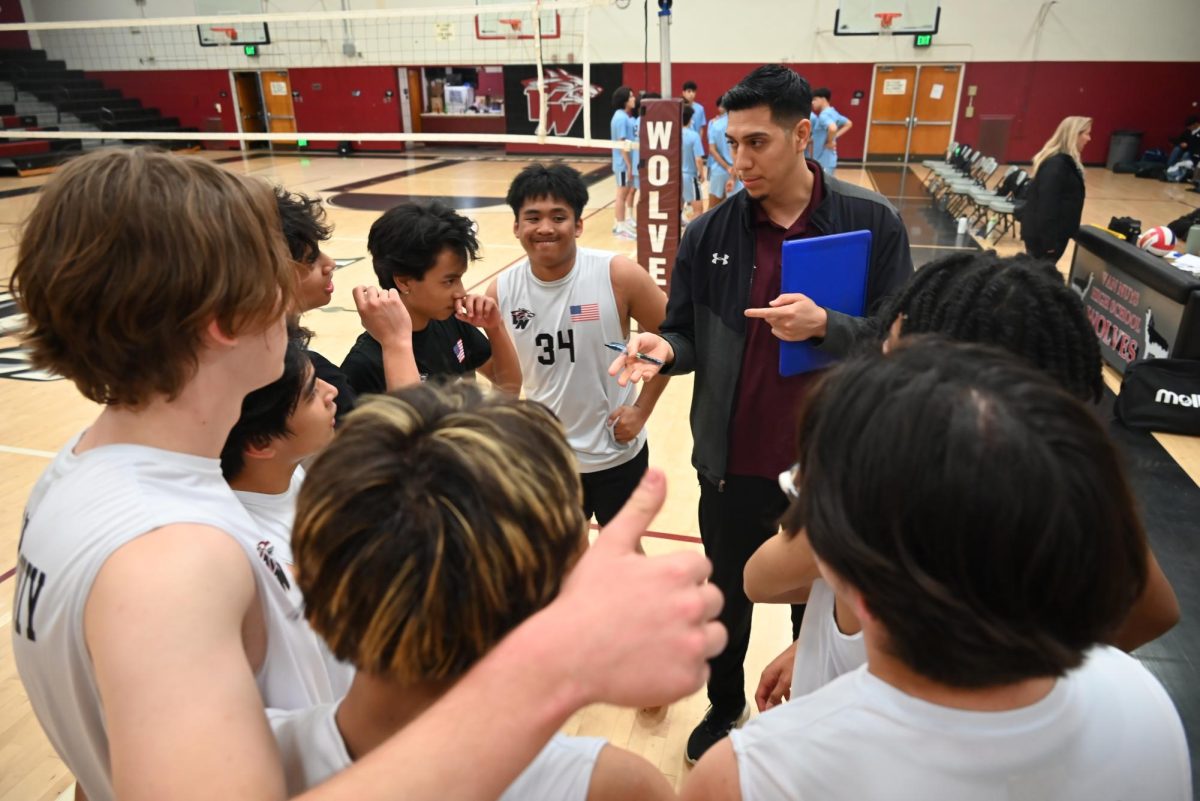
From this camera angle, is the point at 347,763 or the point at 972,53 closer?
the point at 347,763

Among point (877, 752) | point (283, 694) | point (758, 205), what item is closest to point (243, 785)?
point (283, 694)

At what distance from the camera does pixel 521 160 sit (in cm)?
2053

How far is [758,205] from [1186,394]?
4323mm

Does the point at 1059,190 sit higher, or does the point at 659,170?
the point at 659,170

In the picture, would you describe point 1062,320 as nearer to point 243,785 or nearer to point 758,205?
point 243,785

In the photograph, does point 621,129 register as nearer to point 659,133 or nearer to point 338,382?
point 659,133

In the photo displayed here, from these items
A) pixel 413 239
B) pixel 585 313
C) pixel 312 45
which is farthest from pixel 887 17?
pixel 413 239

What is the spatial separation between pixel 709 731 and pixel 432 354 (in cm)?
176

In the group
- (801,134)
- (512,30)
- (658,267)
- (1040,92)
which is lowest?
(658,267)

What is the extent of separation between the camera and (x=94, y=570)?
93cm

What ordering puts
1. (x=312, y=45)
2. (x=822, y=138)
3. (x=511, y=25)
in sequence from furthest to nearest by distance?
(x=312, y=45) < (x=511, y=25) < (x=822, y=138)

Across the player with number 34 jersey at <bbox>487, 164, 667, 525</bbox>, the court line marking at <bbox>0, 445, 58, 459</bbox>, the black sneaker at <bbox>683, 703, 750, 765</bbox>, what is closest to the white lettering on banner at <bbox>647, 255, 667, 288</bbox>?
the player with number 34 jersey at <bbox>487, 164, 667, 525</bbox>

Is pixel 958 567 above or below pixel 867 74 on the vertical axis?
below

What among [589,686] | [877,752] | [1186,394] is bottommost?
[1186,394]
